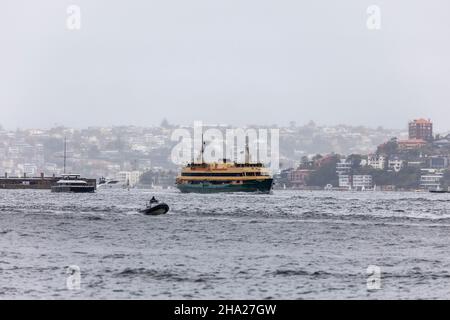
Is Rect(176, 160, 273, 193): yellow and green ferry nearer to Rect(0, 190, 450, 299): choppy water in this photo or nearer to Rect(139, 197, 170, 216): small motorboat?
Rect(139, 197, 170, 216): small motorboat

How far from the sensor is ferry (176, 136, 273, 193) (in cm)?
18988

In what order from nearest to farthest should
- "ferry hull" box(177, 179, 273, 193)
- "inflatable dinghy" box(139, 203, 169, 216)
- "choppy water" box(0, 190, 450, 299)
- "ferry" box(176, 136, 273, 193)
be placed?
"choppy water" box(0, 190, 450, 299)
"inflatable dinghy" box(139, 203, 169, 216)
"ferry hull" box(177, 179, 273, 193)
"ferry" box(176, 136, 273, 193)

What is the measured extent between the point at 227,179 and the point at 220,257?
5331 inches

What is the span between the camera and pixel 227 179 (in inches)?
7475

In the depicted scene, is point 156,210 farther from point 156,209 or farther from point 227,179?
point 227,179

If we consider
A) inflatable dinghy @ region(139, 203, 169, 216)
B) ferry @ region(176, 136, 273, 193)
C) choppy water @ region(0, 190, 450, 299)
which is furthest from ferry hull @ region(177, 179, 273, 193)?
choppy water @ region(0, 190, 450, 299)

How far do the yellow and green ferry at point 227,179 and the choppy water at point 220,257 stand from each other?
100575mm

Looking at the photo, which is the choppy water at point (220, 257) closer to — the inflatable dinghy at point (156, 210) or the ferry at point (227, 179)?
the inflatable dinghy at point (156, 210)

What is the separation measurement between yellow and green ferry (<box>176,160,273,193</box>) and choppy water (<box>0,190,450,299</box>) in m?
101

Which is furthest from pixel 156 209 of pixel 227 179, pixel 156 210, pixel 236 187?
pixel 227 179
